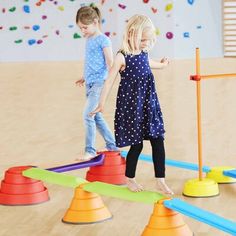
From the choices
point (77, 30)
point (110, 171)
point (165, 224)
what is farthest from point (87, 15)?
point (77, 30)

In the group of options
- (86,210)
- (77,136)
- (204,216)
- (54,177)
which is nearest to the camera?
(204,216)

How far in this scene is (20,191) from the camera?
127 inches

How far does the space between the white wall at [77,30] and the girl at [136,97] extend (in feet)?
30.3

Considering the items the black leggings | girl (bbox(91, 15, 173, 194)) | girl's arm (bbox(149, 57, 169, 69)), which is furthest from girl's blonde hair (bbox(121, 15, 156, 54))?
the black leggings

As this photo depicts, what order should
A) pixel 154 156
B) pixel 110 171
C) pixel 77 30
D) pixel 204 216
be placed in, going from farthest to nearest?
pixel 77 30 → pixel 110 171 → pixel 154 156 → pixel 204 216

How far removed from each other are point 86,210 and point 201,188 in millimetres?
632

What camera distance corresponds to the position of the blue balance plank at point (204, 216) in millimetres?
2287

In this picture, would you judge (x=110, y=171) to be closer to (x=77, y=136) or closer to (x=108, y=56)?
(x=108, y=56)

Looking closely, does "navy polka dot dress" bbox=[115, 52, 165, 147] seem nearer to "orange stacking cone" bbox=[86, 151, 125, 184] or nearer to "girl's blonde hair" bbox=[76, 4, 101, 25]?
"orange stacking cone" bbox=[86, 151, 125, 184]

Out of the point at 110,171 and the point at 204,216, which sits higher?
the point at 204,216

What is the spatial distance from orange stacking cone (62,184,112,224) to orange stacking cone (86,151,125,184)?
63cm

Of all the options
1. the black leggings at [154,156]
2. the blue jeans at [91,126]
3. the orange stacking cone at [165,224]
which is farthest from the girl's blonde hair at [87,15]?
the orange stacking cone at [165,224]

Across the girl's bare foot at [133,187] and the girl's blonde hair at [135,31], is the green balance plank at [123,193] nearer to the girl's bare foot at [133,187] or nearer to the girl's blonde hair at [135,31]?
the girl's bare foot at [133,187]

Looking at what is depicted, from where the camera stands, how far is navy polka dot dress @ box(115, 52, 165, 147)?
2938mm
